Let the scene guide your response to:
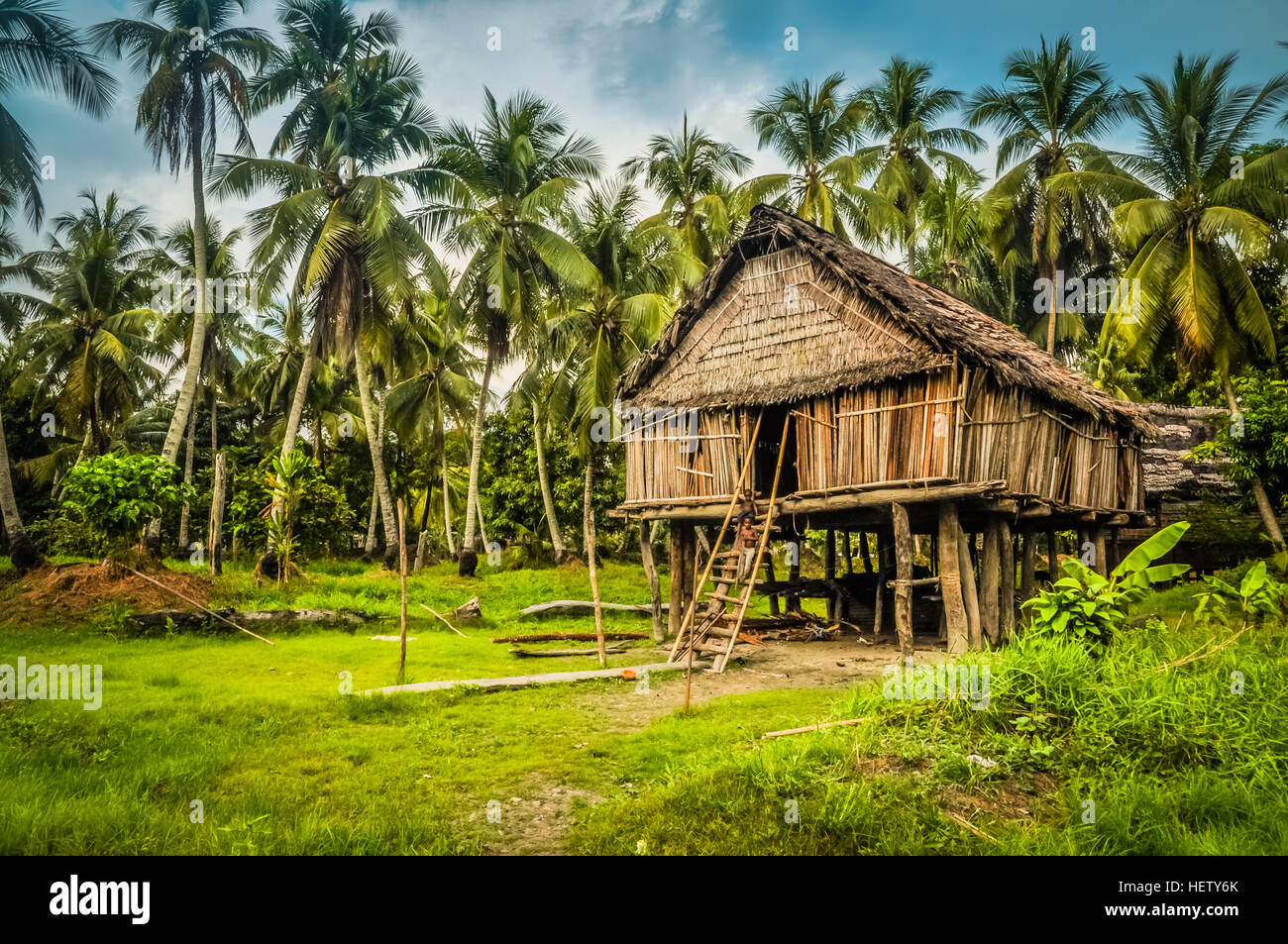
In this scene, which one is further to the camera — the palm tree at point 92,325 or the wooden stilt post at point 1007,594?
the palm tree at point 92,325

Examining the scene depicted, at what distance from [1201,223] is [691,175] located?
46.4 feet

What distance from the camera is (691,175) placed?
88.5 feet

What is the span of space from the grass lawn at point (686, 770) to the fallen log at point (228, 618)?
482cm

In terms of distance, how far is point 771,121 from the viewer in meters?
26.4

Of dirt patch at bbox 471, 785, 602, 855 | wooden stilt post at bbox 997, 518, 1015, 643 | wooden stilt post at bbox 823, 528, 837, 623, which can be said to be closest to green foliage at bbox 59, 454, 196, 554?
dirt patch at bbox 471, 785, 602, 855

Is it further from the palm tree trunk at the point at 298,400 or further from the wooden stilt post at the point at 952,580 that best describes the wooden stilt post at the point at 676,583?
the palm tree trunk at the point at 298,400

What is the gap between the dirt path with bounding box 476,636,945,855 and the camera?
567cm

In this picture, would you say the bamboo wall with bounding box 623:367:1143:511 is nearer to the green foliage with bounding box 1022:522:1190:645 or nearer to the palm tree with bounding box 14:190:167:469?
the green foliage with bounding box 1022:522:1190:645

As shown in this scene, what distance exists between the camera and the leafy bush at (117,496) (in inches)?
595

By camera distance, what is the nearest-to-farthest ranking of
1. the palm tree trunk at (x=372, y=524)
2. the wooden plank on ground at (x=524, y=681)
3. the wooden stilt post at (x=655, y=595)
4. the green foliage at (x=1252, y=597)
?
the green foliage at (x=1252, y=597) < the wooden plank on ground at (x=524, y=681) < the wooden stilt post at (x=655, y=595) < the palm tree trunk at (x=372, y=524)

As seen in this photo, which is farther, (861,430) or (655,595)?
(655,595)

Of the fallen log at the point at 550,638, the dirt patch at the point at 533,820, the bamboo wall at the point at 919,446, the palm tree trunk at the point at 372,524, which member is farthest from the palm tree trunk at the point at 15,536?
the palm tree trunk at the point at 372,524

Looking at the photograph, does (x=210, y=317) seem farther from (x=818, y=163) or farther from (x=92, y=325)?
(x=818, y=163)

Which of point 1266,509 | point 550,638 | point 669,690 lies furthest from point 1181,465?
point 669,690
